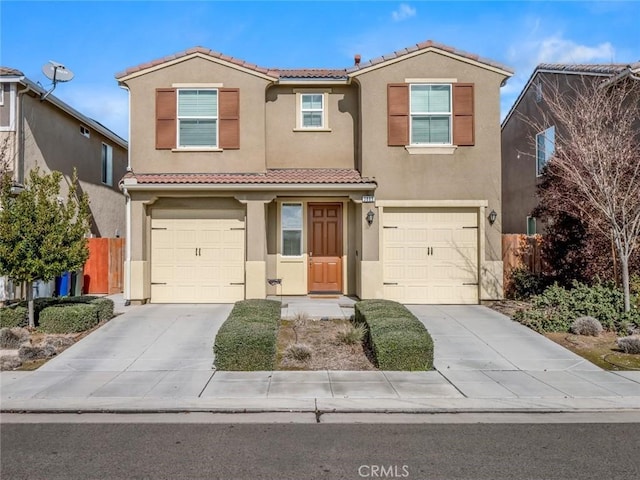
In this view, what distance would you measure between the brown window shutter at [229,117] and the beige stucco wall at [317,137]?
0.95 m

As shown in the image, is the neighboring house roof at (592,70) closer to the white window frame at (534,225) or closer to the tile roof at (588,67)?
the tile roof at (588,67)

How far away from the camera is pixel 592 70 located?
46.6 ft

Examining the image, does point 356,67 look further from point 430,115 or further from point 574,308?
point 574,308

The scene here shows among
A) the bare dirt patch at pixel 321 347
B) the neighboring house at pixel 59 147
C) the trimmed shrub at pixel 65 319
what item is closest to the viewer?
the bare dirt patch at pixel 321 347

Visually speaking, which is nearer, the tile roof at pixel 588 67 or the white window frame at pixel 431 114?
the tile roof at pixel 588 67

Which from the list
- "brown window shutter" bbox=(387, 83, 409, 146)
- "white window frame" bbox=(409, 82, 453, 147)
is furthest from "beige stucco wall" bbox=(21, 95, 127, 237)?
"white window frame" bbox=(409, 82, 453, 147)

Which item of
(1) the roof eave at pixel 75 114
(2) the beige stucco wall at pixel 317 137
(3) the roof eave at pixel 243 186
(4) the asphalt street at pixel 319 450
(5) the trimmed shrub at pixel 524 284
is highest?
(1) the roof eave at pixel 75 114

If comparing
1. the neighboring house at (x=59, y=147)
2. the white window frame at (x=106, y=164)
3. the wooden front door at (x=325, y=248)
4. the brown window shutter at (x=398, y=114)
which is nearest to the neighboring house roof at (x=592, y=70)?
the brown window shutter at (x=398, y=114)

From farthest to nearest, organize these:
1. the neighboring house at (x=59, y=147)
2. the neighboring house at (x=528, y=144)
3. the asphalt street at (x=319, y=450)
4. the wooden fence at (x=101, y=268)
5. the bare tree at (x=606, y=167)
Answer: the neighboring house at (x=528, y=144) < the wooden fence at (x=101, y=268) < the neighboring house at (x=59, y=147) < the bare tree at (x=606, y=167) < the asphalt street at (x=319, y=450)

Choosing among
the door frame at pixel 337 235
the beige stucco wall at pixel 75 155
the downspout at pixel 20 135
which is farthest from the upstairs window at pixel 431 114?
the downspout at pixel 20 135

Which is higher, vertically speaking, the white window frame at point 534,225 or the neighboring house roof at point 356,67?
the neighboring house roof at point 356,67

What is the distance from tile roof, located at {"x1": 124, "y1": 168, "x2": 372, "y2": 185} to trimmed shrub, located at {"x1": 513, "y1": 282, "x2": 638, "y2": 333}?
16.0ft

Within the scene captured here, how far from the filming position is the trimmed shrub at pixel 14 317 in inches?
392

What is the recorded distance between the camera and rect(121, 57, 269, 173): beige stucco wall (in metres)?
13.3
